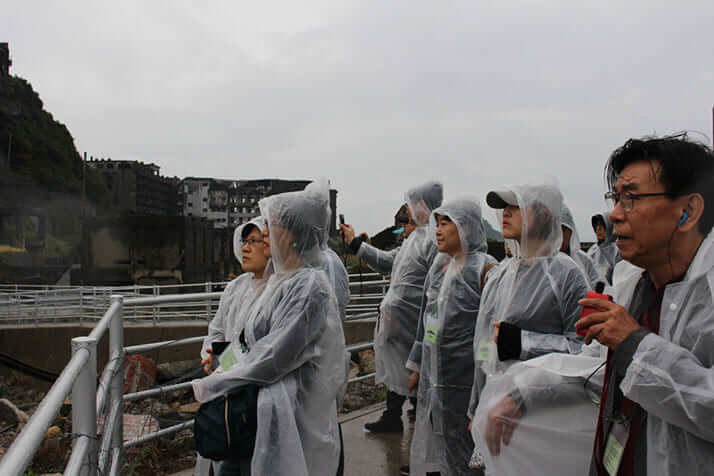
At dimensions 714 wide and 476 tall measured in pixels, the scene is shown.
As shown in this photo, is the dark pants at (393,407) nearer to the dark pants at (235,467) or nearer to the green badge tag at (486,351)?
the green badge tag at (486,351)

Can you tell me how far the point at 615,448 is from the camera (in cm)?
135

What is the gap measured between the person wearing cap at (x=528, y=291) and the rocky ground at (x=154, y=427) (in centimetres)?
162

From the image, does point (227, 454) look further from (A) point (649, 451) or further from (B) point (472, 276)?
(B) point (472, 276)

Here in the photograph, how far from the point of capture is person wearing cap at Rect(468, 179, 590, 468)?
2.22m

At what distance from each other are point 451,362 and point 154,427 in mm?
2594

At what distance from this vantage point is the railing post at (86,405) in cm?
153

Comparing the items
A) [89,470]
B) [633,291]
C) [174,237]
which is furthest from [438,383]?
[174,237]

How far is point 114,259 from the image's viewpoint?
70.3 feet

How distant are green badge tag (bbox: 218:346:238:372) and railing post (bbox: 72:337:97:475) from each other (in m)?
0.62

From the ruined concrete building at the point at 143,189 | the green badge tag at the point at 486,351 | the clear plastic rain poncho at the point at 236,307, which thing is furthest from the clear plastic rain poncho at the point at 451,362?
the ruined concrete building at the point at 143,189

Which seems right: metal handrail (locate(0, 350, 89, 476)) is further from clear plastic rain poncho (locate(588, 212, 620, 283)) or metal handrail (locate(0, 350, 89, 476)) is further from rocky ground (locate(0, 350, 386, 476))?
clear plastic rain poncho (locate(588, 212, 620, 283))

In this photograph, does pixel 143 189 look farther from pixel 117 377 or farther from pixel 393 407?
pixel 117 377

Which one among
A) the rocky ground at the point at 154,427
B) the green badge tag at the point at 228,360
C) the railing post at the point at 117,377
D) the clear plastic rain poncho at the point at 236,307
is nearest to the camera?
the green badge tag at the point at 228,360

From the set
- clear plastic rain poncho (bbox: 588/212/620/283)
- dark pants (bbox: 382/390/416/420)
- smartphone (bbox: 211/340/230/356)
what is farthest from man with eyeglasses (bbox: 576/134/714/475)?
clear plastic rain poncho (bbox: 588/212/620/283)
